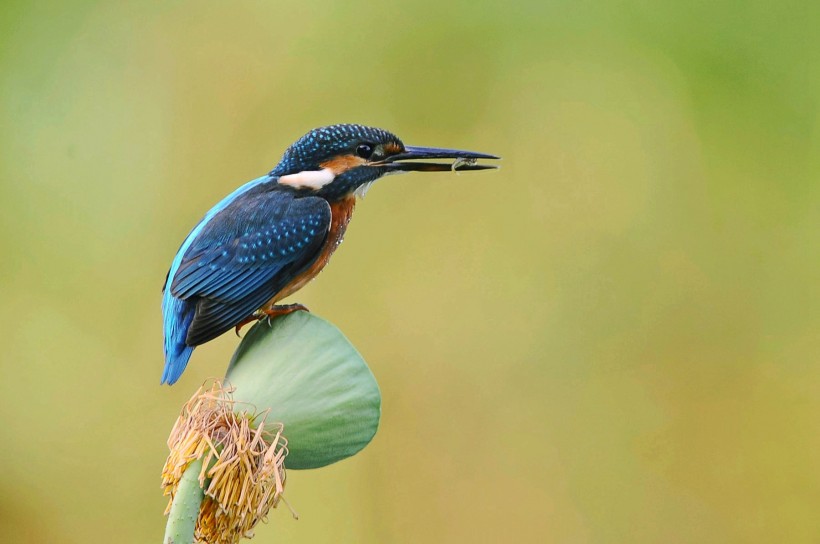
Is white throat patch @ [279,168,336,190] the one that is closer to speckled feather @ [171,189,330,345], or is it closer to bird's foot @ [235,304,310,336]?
speckled feather @ [171,189,330,345]

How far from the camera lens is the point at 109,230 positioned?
129 inches

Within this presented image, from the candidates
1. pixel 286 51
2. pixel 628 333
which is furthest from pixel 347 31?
pixel 628 333

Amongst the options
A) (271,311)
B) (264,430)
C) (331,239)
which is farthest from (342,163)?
(264,430)

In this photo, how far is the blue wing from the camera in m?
1.54

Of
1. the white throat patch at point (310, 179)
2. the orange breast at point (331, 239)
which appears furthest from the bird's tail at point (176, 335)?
the white throat patch at point (310, 179)

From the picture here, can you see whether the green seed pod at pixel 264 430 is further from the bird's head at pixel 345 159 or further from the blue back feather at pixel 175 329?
the bird's head at pixel 345 159

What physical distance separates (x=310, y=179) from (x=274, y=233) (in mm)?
173

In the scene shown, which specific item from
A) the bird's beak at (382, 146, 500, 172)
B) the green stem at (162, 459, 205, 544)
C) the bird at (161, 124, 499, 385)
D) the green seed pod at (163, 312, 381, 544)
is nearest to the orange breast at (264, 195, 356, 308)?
the bird at (161, 124, 499, 385)

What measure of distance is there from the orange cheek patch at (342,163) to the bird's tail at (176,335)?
42cm

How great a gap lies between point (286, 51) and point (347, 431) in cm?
248

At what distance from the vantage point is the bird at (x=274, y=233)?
61.4 inches

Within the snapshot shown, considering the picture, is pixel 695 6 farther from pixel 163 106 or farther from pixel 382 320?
pixel 163 106

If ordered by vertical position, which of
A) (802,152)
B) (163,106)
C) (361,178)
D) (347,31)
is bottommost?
(361,178)

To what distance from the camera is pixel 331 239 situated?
187 centimetres
